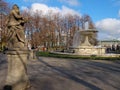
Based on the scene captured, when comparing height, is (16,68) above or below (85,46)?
below

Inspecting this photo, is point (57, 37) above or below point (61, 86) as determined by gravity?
above

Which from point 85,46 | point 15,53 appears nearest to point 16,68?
point 15,53

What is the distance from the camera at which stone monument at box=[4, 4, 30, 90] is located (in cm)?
856

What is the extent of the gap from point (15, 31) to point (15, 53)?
786 millimetres

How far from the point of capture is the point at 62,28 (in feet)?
246

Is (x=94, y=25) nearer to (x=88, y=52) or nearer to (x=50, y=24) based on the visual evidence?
(x=50, y=24)

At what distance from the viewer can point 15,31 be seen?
28.1 feet

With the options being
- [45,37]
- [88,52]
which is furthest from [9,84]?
[45,37]

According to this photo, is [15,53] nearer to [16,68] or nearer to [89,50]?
[16,68]

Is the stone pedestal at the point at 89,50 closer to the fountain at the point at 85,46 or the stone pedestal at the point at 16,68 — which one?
the fountain at the point at 85,46

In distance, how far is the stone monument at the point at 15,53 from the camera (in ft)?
28.1

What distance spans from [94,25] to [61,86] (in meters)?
67.4

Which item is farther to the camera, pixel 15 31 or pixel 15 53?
pixel 15 31

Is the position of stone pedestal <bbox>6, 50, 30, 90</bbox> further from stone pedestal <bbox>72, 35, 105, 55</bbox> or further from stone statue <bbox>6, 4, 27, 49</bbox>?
stone pedestal <bbox>72, 35, 105, 55</bbox>
